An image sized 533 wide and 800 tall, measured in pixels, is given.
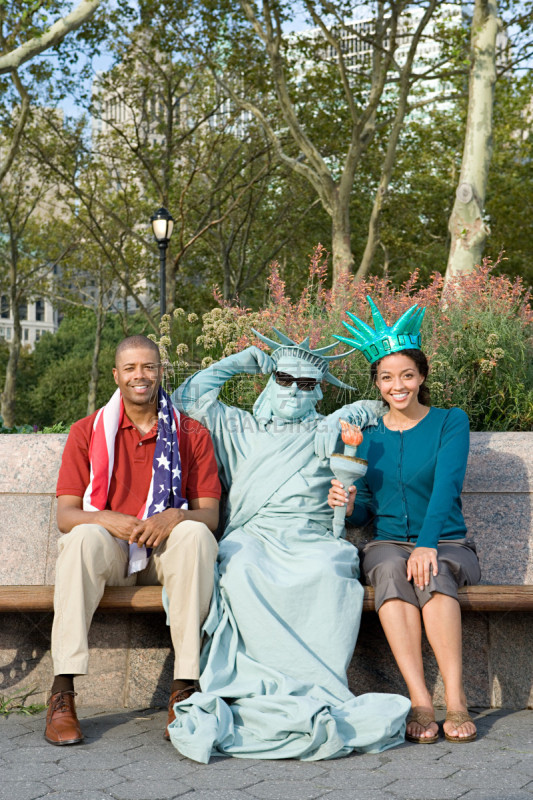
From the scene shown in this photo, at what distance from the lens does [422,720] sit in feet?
11.8

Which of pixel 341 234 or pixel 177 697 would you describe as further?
pixel 341 234

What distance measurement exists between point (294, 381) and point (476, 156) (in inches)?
295

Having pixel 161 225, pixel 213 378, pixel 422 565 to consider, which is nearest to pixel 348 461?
pixel 422 565

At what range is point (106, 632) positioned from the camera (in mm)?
4348

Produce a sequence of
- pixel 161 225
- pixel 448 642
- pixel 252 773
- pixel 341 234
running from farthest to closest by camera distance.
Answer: pixel 161 225 → pixel 341 234 → pixel 448 642 → pixel 252 773

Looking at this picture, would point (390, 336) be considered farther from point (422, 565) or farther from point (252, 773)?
point (252, 773)

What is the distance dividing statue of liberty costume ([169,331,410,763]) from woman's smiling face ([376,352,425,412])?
23 centimetres

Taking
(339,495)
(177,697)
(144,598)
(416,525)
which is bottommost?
(177,697)

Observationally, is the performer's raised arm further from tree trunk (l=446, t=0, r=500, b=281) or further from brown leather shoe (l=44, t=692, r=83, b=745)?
tree trunk (l=446, t=0, r=500, b=281)

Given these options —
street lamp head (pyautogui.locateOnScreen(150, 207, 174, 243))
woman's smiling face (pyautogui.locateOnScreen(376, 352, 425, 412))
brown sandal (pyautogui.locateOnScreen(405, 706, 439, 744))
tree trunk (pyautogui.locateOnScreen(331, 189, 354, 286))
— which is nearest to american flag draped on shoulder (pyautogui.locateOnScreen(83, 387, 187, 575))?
woman's smiling face (pyautogui.locateOnScreen(376, 352, 425, 412))

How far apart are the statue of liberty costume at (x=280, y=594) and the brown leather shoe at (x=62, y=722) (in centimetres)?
44

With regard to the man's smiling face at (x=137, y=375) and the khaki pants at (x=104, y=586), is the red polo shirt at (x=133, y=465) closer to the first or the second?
the man's smiling face at (x=137, y=375)

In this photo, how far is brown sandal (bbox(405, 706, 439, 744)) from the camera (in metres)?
3.54

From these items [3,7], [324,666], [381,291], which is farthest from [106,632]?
[3,7]
